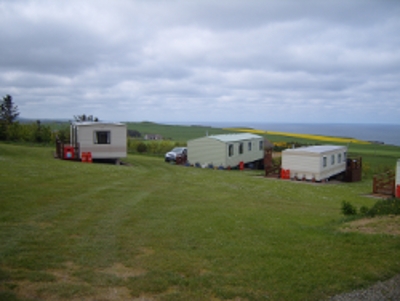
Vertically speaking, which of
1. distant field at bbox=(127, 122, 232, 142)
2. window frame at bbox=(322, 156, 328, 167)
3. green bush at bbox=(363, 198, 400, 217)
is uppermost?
distant field at bbox=(127, 122, 232, 142)

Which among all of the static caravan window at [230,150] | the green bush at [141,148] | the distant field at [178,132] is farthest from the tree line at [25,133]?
the distant field at [178,132]

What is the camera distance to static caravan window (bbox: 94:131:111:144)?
24.1 m

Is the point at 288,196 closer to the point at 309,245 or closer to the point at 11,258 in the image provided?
the point at 309,245

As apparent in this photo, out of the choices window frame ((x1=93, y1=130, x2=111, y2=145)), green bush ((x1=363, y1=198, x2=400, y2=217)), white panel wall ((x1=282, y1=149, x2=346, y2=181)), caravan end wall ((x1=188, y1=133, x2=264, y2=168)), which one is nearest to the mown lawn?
green bush ((x1=363, y1=198, x2=400, y2=217))

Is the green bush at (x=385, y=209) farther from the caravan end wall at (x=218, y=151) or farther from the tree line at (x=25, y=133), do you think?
the tree line at (x=25, y=133)

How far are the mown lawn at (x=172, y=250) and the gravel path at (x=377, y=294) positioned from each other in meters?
0.17

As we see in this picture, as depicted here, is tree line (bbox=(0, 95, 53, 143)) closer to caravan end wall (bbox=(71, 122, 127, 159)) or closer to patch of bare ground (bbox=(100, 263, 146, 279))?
caravan end wall (bbox=(71, 122, 127, 159))

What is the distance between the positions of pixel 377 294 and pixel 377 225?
4024 mm

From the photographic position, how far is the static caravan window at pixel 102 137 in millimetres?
24094

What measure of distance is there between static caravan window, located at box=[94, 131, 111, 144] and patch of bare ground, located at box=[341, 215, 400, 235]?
58.3ft

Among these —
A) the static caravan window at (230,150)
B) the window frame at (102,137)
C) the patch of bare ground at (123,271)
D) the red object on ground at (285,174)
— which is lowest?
the red object on ground at (285,174)

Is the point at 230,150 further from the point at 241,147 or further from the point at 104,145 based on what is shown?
the point at 104,145

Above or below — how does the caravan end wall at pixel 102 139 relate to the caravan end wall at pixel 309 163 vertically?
above

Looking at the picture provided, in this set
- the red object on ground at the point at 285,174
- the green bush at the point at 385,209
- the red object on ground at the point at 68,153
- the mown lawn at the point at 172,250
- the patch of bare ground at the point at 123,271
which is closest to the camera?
the mown lawn at the point at 172,250
